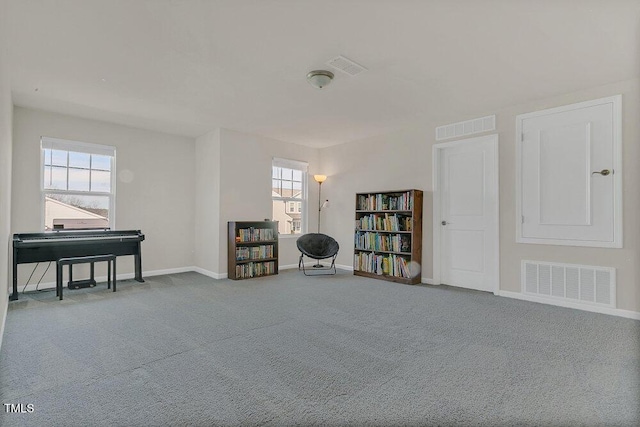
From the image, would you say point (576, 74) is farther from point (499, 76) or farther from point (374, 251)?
point (374, 251)

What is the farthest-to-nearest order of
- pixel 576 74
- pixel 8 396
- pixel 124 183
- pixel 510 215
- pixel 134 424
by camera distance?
1. pixel 124 183
2. pixel 510 215
3. pixel 576 74
4. pixel 8 396
5. pixel 134 424

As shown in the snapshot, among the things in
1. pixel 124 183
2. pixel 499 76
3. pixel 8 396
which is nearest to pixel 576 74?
pixel 499 76

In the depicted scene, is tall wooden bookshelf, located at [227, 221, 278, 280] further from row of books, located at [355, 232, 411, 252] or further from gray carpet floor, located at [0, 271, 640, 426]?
row of books, located at [355, 232, 411, 252]

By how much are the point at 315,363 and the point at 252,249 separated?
335 cm

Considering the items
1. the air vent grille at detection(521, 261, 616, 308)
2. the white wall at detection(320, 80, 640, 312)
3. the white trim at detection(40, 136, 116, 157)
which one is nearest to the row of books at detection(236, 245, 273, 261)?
the white wall at detection(320, 80, 640, 312)

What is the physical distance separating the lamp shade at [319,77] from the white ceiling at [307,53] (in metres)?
0.10

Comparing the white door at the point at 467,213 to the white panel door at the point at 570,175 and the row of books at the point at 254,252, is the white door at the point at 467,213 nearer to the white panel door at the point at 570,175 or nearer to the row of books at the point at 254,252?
the white panel door at the point at 570,175

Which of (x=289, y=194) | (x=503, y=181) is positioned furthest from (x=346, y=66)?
(x=289, y=194)

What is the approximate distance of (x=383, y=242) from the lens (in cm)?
524

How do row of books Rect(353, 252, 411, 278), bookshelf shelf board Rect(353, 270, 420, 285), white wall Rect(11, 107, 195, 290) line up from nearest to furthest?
white wall Rect(11, 107, 195, 290)
bookshelf shelf board Rect(353, 270, 420, 285)
row of books Rect(353, 252, 411, 278)

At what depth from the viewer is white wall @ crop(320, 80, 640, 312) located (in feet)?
10.8

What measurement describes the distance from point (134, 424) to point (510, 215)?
434 centimetres

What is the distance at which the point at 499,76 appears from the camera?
3287 mm

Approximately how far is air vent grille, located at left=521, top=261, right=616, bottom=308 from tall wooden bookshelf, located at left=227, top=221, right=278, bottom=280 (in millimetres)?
3754
